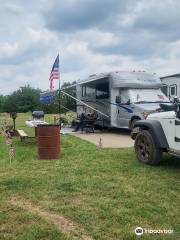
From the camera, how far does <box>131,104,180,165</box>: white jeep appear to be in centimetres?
820

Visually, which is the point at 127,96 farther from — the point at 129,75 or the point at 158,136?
the point at 158,136

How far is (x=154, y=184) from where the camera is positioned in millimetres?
7117

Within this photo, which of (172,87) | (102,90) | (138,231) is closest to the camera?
(138,231)

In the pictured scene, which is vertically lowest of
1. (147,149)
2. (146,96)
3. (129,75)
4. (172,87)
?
(147,149)

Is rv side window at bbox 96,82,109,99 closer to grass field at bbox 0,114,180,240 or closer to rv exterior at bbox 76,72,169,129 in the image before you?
rv exterior at bbox 76,72,169,129

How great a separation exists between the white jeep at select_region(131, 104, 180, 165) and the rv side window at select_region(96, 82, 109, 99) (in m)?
8.17

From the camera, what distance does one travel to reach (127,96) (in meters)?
16.5

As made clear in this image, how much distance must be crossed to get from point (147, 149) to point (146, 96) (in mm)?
7533

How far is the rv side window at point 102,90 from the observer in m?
17.7

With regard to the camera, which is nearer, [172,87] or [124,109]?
[124,109]

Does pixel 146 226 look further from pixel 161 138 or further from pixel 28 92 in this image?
pixel 28 92

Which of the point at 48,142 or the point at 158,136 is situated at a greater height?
the point at 158,136

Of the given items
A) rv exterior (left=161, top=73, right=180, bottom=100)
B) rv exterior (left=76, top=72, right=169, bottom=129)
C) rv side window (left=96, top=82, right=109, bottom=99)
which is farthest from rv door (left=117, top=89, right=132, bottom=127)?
rv exterior (left=161, top=73, right=180, bottom=100)

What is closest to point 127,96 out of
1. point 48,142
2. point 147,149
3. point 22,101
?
point 48,142
